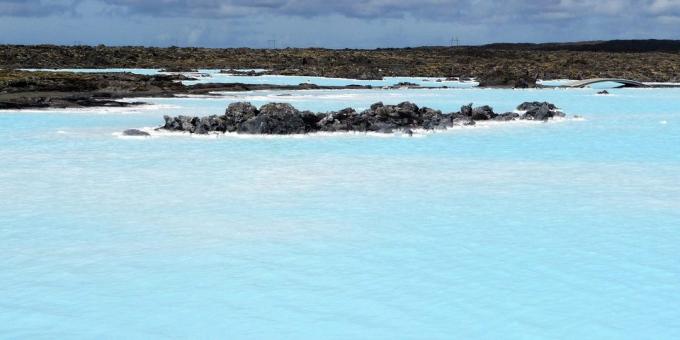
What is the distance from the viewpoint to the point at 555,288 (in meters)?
7.66

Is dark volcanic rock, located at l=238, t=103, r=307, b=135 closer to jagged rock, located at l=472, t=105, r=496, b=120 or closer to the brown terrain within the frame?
jagged rock, located at l=472, t=105, r=496, b=120

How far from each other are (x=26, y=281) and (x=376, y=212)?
4965 millimetres

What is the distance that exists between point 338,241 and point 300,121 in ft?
41.1

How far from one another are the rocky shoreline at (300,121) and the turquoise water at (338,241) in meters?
2.45

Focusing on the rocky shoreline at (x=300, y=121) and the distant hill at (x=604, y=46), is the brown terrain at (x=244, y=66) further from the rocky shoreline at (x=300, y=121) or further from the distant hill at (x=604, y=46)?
the distant hill at (x=604, y=46)

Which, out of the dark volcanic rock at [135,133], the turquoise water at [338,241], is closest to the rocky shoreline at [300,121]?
the dark volcanic rock at [135,133]

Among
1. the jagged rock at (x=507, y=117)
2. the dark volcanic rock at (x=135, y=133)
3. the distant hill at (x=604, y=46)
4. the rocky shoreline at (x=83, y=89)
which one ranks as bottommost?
the dark volcanic rock at (x=135, y=133)

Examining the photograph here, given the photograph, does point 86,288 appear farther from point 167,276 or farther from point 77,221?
point 77,221

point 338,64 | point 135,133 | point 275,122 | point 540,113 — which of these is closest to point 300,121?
point 275,122

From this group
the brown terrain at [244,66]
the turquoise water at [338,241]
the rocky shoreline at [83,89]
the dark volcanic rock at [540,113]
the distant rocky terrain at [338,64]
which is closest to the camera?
the turquoise water at [338,241]

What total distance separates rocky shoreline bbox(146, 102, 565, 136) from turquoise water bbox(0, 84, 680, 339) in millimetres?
2455

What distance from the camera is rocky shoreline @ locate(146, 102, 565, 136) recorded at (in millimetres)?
21562

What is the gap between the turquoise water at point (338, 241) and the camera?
681 cm

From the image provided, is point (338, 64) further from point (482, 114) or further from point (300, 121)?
point (300, 121)
